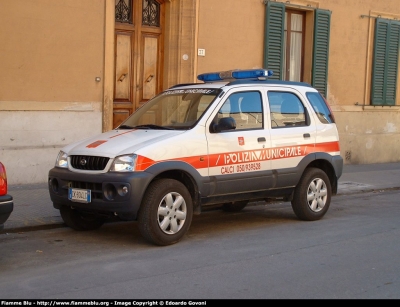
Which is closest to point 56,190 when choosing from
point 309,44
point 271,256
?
point 271,256

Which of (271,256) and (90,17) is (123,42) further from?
(271,256)

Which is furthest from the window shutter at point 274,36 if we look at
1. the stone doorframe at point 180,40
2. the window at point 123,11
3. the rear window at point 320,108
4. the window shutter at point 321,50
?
the rear window at point 320,108

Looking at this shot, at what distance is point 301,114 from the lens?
905cm

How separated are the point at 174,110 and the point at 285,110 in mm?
1612

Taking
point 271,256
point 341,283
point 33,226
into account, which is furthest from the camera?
point 33,226

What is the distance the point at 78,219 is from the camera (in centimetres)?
818

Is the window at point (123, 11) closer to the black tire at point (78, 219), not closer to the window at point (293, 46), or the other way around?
the window at point (293, 46)

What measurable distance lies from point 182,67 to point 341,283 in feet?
27.8

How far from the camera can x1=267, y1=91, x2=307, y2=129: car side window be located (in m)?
8.66

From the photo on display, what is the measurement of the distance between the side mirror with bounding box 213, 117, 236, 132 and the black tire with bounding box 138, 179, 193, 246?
0.89 m

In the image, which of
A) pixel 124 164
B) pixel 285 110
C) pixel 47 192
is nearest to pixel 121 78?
pixel 47 192

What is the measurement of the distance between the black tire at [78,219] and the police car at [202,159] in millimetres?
14

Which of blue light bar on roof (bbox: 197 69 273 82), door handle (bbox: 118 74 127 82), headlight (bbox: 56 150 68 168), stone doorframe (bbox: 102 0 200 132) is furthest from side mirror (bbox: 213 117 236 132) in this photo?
stone doorframe (bbox: 102 0 200 132)

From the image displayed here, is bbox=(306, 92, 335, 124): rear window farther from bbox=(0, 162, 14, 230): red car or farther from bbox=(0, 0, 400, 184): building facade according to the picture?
bbox=(0, 162, 14, 230): red car
